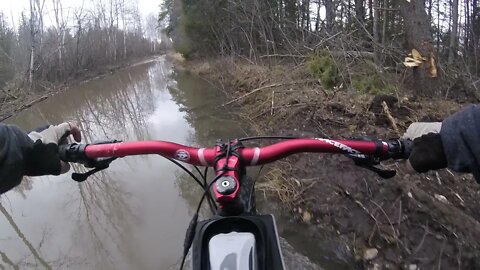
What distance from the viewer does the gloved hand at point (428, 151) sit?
139 centimetres

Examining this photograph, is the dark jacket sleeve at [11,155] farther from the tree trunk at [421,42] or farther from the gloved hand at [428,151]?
the tree trunk at [421,42]

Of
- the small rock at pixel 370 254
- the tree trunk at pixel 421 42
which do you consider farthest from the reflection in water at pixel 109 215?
the tree trunk at pixel 421 42

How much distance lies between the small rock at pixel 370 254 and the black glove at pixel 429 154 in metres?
1.84

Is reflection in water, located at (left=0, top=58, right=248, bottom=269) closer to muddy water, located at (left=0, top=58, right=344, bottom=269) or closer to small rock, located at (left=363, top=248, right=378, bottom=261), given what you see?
muddy water, located at (left=0, top=58, right=344, bottom=269)

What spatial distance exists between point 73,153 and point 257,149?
836 millimetres

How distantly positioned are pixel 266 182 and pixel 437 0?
63.4 feet

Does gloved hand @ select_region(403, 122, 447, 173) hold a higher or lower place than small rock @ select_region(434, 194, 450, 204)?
higher

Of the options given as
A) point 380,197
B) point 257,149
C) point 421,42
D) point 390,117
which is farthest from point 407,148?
point 421,42

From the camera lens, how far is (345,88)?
7.47 metres

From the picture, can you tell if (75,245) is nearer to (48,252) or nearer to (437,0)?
(48,252)

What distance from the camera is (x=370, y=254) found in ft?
9.99

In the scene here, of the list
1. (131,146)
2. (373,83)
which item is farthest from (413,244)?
(373,83)

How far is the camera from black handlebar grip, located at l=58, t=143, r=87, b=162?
163 cm

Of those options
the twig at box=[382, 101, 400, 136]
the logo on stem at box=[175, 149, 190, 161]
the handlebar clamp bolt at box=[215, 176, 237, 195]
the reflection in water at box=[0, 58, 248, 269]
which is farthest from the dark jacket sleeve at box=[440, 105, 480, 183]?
the twig at box=[382, 101, 400, 136]
